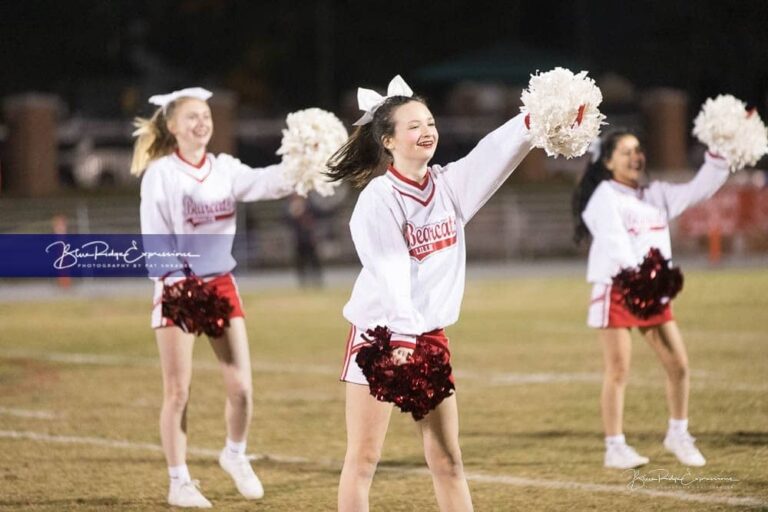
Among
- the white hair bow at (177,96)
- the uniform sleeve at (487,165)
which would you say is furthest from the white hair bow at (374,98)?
the white hair bow at (177,96)

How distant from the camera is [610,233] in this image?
7395 mm

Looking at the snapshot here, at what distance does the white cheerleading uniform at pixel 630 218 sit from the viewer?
7.38 meters

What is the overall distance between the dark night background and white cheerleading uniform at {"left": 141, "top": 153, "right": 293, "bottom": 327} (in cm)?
3173

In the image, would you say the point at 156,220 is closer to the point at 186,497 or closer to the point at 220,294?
the point at 220,294

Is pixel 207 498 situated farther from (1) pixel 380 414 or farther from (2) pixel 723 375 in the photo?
(2) pixel 723 375

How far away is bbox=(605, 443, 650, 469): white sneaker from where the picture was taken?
726 centimetres

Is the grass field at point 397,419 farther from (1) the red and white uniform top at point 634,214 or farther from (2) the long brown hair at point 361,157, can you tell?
(2) the long brown hair at point 361,157

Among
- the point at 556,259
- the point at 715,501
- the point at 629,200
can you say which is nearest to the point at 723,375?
the point at 629,200

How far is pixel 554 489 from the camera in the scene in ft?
22.3

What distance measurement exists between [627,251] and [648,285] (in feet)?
0.86

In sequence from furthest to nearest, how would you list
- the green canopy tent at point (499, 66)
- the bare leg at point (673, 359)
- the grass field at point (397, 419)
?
1. the green canopy tent at point (499, 66)
2. the bare leg at point (673, 359)
3. the grass field at point (397, 419)

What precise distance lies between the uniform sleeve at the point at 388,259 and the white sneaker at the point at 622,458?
2764 mm

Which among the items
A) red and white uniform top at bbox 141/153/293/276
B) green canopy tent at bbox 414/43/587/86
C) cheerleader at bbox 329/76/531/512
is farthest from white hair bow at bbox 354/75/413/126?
green canopy tent at bbox 414/43/587/86

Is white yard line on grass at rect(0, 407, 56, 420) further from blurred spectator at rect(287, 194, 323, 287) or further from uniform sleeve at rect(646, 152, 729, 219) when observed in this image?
blurred spectator at rect(287, 194, 323, 287)
